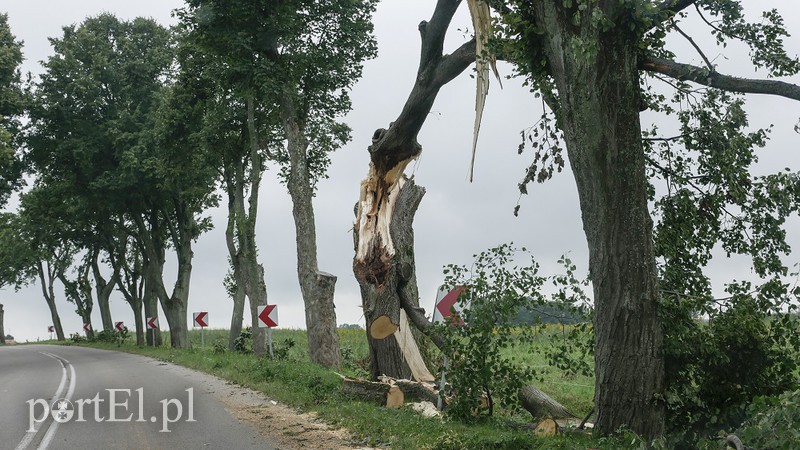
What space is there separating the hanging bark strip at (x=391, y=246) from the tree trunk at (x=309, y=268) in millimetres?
5449

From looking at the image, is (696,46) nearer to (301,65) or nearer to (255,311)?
(301,65)

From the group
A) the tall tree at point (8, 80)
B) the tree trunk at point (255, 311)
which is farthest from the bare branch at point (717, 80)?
the tall tree at point (8, 80)

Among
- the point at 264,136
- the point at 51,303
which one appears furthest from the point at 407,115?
the point at 51,303

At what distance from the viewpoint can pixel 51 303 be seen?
210ft

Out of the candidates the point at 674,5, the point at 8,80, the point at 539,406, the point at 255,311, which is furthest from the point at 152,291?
the point at 674,5

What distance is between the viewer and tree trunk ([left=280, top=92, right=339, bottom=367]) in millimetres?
20953

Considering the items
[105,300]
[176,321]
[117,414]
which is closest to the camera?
[117,414]

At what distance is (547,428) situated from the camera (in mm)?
10766

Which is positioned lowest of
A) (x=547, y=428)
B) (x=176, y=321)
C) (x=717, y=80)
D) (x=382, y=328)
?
(x=547, y=428)

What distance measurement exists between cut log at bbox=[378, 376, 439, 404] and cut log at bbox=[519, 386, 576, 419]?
1905mm

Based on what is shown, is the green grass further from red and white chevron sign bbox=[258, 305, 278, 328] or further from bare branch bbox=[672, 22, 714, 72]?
bare branch bbox=[672, 22, 714, 72]

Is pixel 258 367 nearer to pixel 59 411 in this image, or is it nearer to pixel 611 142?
pixel 59 411

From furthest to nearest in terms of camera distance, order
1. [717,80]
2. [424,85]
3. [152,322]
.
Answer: [152,322], [424,85], [717,80]

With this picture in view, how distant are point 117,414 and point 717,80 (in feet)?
35.6
